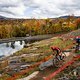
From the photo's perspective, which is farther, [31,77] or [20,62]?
[20,62]

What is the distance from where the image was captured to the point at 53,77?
17.2 meters

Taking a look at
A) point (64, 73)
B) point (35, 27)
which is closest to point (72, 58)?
point (64, 73)

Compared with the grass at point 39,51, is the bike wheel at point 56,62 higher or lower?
higher

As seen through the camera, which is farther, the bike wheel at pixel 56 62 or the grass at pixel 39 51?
the grass at pixel 39 51

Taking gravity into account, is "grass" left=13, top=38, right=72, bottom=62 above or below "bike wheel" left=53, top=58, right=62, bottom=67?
below

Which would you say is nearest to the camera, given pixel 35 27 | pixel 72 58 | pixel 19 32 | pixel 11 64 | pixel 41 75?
pixel 41 75

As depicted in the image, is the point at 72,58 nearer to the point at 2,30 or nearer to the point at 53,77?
the point at 53,77

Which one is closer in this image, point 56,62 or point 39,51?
point 56,62

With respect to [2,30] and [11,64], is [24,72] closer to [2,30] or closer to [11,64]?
[11,64]

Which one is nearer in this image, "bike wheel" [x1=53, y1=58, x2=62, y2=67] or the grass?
"bike wheel" [x1=53, y1=58, x2=62, y2=67]

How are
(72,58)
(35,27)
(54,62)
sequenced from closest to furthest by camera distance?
1. (54,62)
2. (72,58)
3. (35,27)

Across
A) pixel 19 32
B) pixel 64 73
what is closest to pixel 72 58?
pixel 64 73

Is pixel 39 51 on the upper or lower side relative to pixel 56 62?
lower

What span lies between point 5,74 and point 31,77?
3043mm
